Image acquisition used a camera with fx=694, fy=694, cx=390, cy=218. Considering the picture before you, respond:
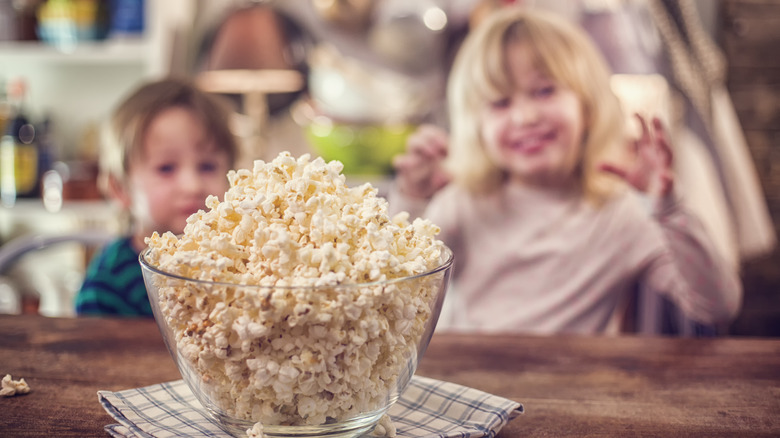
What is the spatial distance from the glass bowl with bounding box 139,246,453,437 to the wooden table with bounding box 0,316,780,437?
0.47 feet

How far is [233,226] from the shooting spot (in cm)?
57

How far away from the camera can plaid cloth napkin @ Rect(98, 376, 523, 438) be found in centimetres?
60

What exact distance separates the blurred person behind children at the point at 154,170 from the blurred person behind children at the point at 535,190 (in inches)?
18.1

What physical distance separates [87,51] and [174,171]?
0.79 metres

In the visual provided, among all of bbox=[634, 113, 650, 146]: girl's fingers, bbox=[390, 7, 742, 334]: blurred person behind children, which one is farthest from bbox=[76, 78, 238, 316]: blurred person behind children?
bbox=[634, 113, 650, 146]: girl's fingers

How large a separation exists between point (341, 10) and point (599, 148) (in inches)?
32.2

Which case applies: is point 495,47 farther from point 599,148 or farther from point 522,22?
point 599,148

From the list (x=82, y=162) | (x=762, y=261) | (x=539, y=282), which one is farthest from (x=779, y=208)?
(x=82, y=162)

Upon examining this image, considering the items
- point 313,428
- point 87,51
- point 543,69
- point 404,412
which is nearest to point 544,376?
Answer: point 404,412

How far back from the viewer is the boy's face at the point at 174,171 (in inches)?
57.7

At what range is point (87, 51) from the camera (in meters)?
2.03

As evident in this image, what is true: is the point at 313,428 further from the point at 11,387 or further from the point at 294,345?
the point at 11,387

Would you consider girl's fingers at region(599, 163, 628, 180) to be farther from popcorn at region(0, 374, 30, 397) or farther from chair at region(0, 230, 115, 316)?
chair at region(0, 230, 115, 316)

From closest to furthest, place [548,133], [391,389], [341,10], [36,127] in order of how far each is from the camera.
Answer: [391,389]
[548,133]
[341,10]
[36,127]
